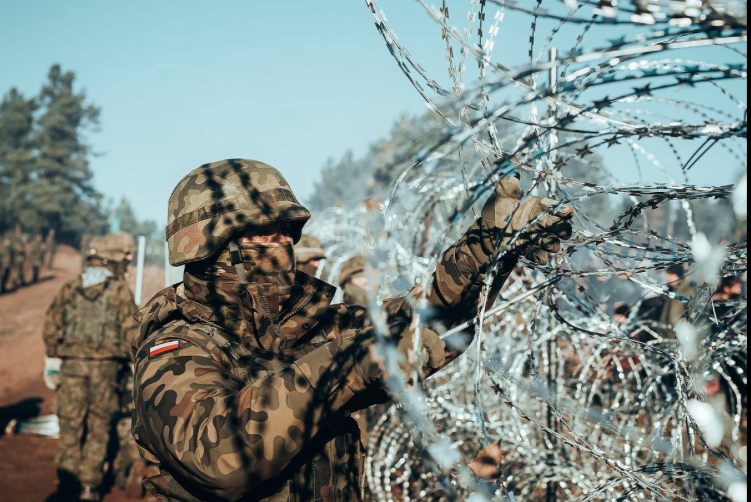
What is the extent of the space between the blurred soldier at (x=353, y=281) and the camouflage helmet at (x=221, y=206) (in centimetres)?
406

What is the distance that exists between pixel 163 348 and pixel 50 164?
150 ft

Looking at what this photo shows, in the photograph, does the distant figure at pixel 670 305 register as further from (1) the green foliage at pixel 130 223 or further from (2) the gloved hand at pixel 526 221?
(1) the green foliage at pixel 130 223

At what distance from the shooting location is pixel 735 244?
1.77m

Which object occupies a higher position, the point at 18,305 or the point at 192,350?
the point at 18,305

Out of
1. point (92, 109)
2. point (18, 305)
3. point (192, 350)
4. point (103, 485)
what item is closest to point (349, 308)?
point (192, 350)

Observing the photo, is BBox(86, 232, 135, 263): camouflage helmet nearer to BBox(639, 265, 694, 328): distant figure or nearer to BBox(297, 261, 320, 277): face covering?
BBox(297, 261, 320, 277): face covering

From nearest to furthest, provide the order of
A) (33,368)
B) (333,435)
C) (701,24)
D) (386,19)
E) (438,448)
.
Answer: (701,24)
(438,448)
(386,19)
(333,435)
(33,368)

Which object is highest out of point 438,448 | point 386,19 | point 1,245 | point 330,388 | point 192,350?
point 1,245

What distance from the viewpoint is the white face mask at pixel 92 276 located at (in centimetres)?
688

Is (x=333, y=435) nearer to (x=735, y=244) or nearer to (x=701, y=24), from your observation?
(x=735, y=244)

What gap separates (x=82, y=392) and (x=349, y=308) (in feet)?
16.9

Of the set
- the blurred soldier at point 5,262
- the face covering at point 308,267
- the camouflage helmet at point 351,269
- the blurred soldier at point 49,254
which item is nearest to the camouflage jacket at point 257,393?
the face covering at point 308,267

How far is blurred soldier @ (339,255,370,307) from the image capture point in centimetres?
656

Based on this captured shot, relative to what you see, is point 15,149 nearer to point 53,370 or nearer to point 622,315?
point 53,370
